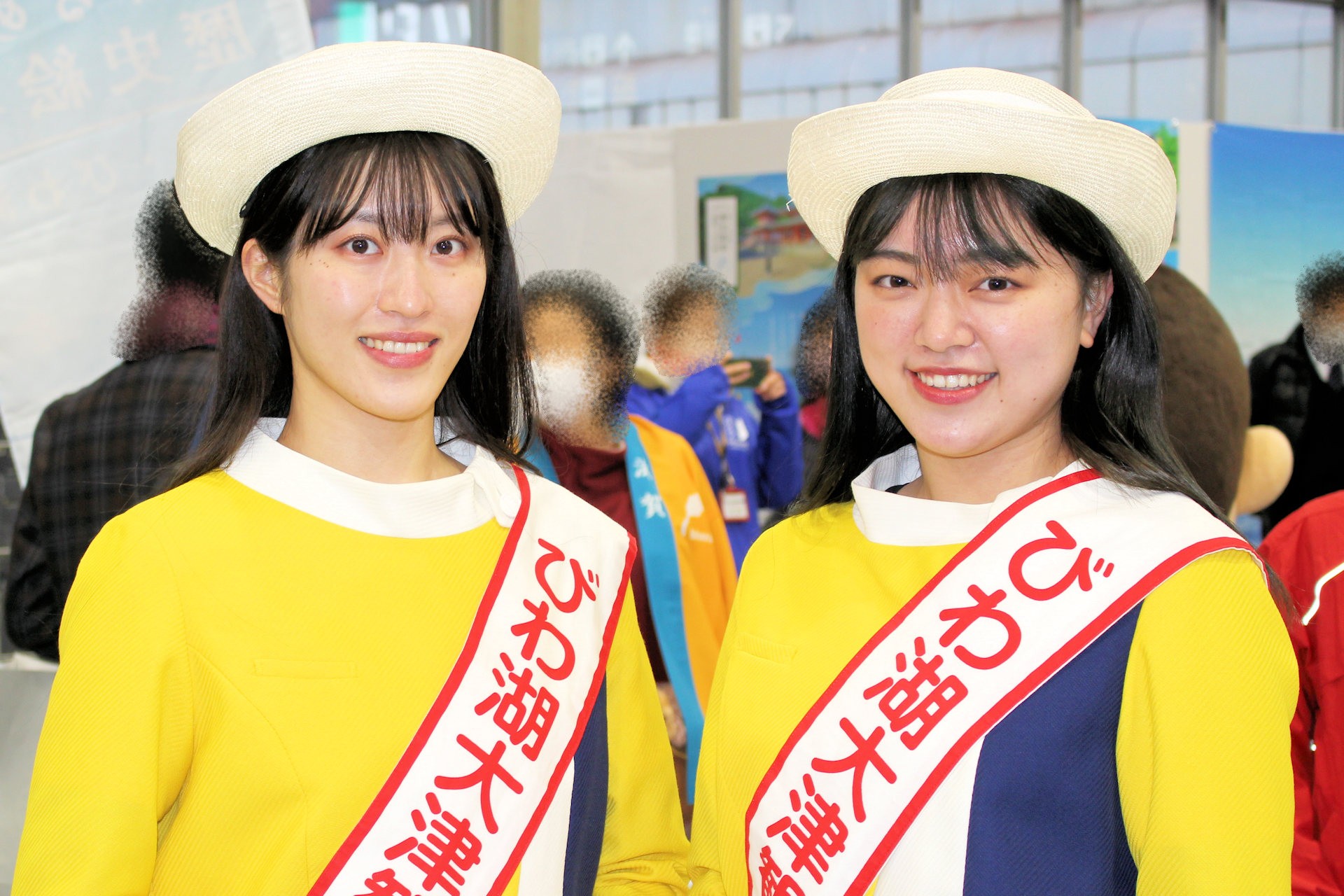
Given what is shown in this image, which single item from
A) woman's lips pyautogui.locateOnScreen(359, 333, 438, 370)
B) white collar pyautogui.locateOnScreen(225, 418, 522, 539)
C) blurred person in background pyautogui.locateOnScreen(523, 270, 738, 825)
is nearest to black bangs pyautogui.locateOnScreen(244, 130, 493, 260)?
woman's lips pyautogui.locateOnScreen(359, 333, 438, 370)

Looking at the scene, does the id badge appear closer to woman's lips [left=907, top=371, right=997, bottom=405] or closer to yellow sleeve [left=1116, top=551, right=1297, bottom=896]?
woman's lips [left=907, top=371, right=997, bottom=405]

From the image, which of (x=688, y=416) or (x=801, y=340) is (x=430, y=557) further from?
(x=801, y=340)

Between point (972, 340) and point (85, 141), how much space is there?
1935 millimetres

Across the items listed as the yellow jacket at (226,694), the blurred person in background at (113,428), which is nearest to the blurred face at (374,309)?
the yellow jacket at (226,694)

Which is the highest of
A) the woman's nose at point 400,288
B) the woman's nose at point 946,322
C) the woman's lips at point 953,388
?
the woman's nose at point 400,288

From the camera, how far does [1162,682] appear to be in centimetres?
113

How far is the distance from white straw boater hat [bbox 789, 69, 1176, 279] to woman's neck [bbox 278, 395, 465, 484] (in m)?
0.56

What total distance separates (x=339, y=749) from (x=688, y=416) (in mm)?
2213

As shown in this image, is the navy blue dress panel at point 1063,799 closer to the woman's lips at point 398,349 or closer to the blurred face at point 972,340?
the blurred face at point 972,340

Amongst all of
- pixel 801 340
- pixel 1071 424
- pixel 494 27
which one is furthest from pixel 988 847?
pixel 494 27

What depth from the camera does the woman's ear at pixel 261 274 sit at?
138 centimetres

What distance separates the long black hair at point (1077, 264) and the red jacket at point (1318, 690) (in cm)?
27

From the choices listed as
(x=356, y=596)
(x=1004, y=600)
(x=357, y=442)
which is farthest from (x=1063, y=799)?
(x=357, y=442)

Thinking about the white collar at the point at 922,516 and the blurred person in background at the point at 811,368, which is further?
the blurred person in background at the point at 811,368
